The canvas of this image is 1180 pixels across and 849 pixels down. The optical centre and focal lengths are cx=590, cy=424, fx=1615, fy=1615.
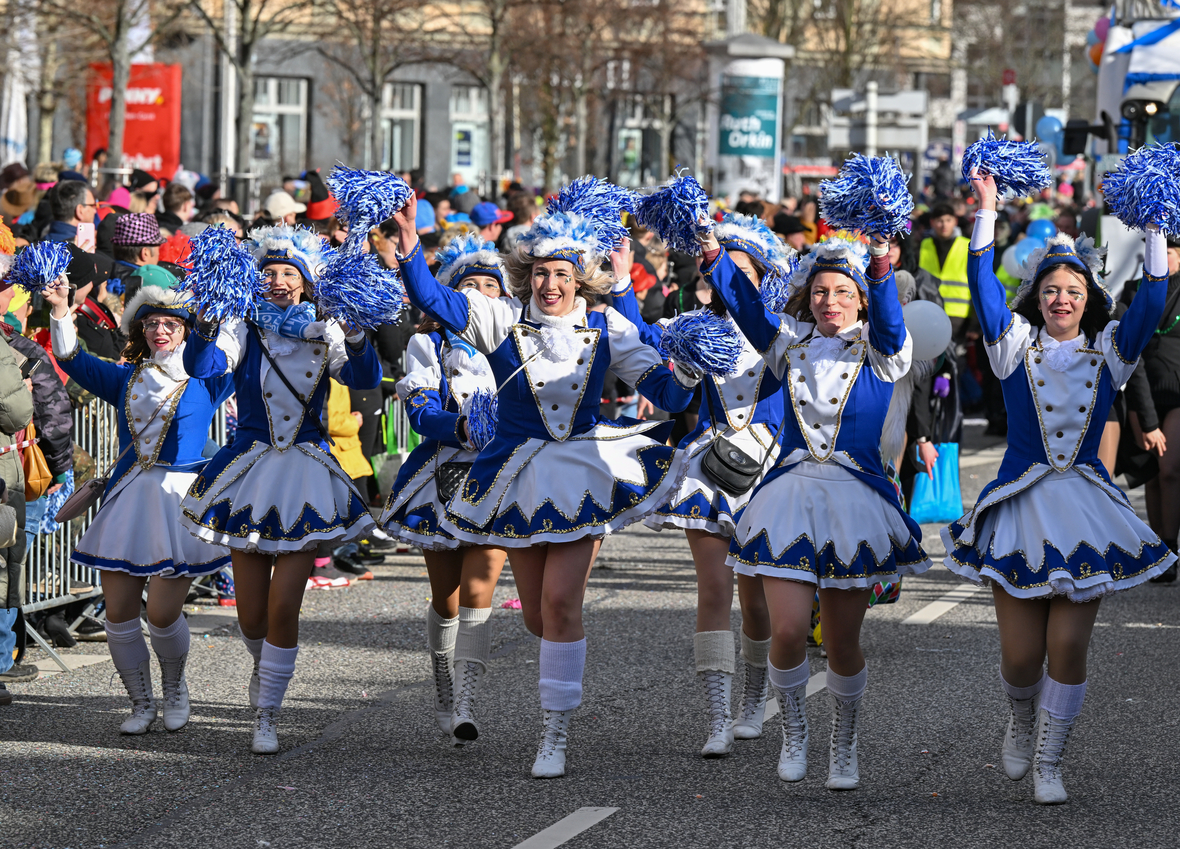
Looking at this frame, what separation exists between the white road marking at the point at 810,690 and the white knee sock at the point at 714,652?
1.17 feet

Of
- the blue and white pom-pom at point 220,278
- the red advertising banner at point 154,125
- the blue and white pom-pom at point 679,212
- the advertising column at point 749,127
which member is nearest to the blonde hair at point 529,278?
the blue and white pom-pom at point 679,212

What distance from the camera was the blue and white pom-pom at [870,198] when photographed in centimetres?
476

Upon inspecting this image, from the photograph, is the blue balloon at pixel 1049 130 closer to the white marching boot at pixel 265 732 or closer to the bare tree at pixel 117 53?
the bare tree at pixel 117 53

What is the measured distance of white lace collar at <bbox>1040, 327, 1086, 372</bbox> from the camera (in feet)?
16.6

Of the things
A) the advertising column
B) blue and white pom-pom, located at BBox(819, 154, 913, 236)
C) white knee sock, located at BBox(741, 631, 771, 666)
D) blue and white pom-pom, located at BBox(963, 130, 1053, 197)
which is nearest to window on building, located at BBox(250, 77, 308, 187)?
the advertising column

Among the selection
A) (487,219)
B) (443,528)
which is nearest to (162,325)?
(443,528)

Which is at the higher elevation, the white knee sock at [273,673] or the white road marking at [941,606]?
the white knee sock at [273,673]

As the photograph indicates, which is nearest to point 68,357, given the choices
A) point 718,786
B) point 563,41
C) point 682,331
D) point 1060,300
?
point 682,331

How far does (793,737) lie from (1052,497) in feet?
3.63

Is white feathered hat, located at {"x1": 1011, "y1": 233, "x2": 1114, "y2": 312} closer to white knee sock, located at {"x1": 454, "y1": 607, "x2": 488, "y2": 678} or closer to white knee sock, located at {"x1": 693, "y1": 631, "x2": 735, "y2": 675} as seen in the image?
white knee sock, located at {"x1": 693, "y1": 631, "x2": 735, "y2": 675}

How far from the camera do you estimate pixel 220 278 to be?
5387 mm

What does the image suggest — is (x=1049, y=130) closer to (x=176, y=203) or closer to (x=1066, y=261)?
(x=176, y=203)

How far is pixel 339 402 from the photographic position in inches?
334

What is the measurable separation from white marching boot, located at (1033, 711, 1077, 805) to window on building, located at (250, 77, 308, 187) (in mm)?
35865
